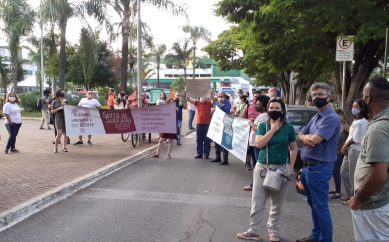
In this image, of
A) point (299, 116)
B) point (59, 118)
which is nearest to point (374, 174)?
point (299, 116)

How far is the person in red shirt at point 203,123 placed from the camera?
11672mm

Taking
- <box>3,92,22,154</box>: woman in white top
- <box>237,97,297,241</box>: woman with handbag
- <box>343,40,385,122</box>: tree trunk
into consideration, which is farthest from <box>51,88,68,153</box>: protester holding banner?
<box>343,40,385,122</box>: tree trunk

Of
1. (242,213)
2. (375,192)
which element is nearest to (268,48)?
(242,213)

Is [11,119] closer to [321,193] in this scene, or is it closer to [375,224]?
[321,193]

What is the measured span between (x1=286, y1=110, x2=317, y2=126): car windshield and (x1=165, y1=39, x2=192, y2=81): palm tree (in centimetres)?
5581

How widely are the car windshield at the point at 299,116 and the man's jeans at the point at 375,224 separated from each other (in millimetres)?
7473

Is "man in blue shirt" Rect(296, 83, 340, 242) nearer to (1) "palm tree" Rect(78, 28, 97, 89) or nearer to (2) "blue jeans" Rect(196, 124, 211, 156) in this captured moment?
(2) "blue jeans" Rect(196, 124, 211, 156)

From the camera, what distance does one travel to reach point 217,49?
33.5m

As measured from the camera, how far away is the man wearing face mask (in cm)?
300

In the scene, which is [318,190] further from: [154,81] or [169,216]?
[154,81]

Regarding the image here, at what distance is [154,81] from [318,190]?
109 m

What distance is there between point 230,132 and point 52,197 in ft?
15.0

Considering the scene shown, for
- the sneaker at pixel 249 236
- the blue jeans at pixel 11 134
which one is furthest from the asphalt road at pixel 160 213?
the blue jeans at pixel 11 134

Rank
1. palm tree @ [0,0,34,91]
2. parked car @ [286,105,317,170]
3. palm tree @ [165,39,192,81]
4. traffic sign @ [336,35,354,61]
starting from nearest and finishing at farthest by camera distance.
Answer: parked car @ [286,105,317,170], traffic sign @ [336,35,354,61], palm tree @ [0,0,34,91], palm tree @ [165,39,192,81]
